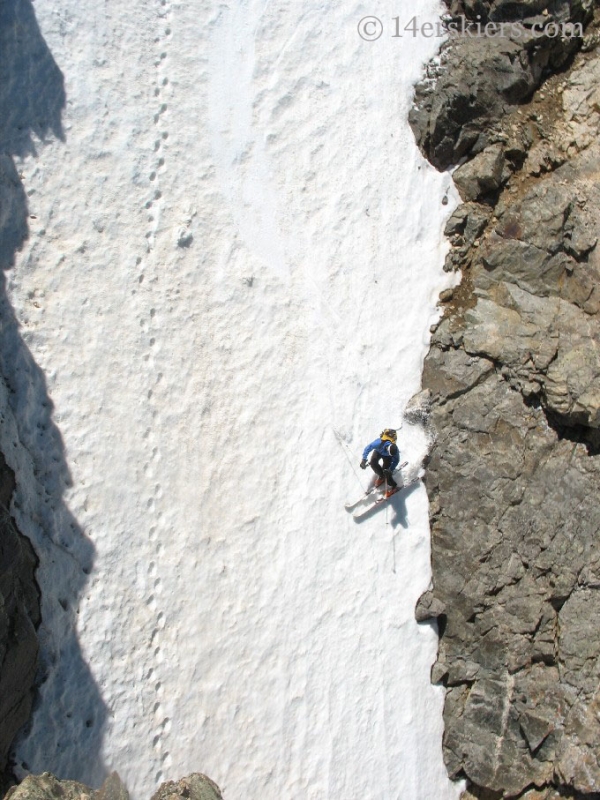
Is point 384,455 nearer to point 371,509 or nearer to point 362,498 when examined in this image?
point 362,498

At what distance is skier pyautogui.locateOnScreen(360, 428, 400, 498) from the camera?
647 inches

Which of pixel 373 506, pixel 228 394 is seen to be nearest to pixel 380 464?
pixel 373 506

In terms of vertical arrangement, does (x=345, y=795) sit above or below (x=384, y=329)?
below

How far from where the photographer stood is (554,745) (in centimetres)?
1602

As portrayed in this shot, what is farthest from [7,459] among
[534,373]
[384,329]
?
[534,373]

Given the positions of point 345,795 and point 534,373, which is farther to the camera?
point 534,373

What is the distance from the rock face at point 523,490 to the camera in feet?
53.0

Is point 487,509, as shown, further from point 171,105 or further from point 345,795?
point 171,105

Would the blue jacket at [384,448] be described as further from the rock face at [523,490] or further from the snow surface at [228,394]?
the rock face at [523,490]

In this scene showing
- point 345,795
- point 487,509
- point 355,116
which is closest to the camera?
point 345,795

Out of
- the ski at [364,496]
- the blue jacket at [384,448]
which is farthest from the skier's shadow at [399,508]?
the blue jacket at [384,448]

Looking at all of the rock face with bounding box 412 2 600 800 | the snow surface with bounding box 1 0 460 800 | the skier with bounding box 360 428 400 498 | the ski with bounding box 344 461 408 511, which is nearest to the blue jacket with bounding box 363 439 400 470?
the skier with bounding box 360 428 400 498

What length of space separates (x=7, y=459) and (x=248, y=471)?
4.93 meters

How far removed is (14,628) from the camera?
41.5 ft
